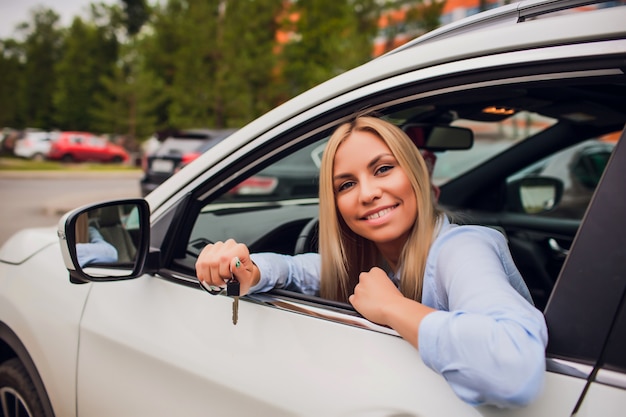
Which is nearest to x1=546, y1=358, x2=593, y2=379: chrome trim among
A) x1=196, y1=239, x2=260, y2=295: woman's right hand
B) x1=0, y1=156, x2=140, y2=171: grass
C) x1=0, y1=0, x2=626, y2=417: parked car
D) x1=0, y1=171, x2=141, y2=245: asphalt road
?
x1=0, y1=0, x2=626, y2=417: parked car

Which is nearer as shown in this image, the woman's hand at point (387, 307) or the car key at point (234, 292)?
the woman's hand at point (387, 307)

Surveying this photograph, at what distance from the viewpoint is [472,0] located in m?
22.2

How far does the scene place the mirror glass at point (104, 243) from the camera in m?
1.65

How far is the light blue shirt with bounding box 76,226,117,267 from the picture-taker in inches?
66.1

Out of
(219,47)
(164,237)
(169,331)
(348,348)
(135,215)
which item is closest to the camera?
(348,348)

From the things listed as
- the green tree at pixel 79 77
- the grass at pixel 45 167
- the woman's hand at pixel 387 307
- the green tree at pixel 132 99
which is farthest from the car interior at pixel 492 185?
the green tree at pixel 79 77

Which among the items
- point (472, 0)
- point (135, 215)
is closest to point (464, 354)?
point (135, 215)

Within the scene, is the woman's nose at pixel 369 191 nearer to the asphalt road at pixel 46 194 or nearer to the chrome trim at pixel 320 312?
the chrome trim at pixel 320 312

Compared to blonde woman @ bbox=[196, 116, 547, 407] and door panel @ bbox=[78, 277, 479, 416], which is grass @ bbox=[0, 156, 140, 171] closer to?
door panel @ bbox=[78, 277, 479, 416]

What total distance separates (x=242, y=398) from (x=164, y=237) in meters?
0.59

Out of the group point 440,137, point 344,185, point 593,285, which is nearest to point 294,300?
point 344,185

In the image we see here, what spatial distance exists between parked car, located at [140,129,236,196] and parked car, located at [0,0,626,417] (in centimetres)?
842

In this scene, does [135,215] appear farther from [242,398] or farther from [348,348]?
[348,348]

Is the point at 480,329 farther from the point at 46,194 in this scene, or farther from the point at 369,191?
the point at 46,194
